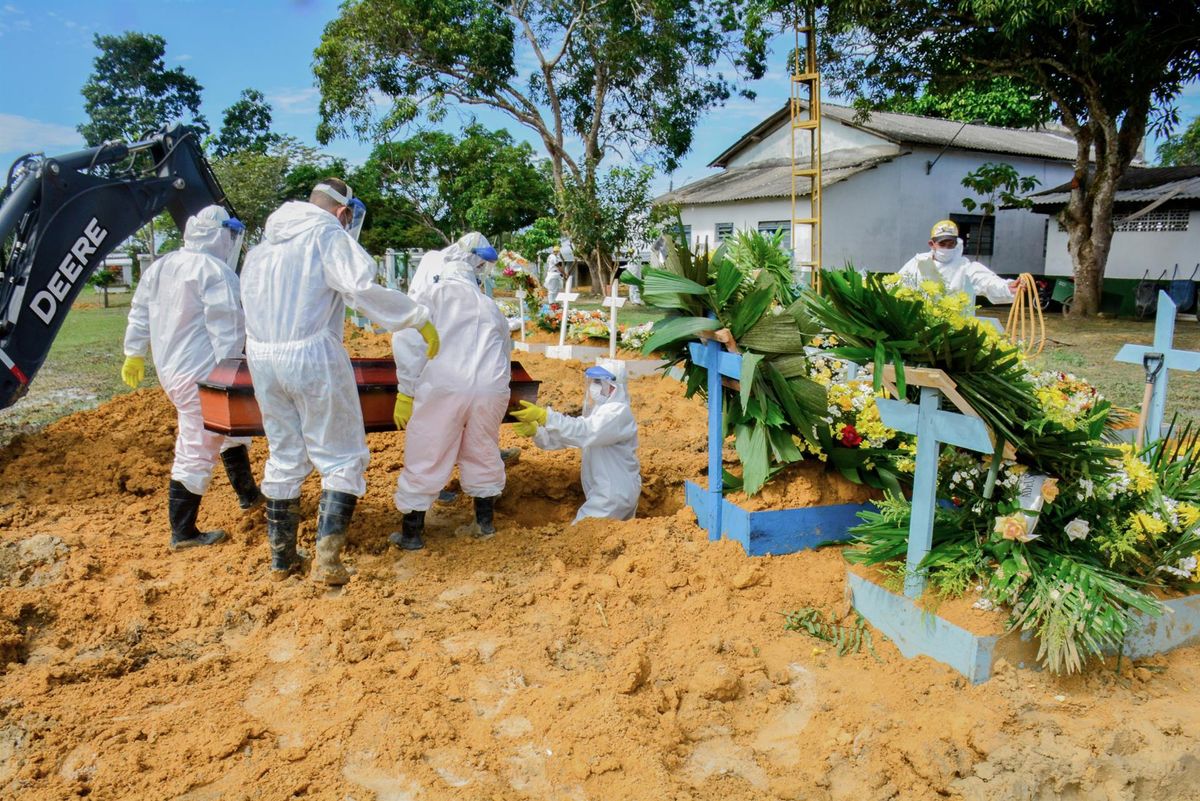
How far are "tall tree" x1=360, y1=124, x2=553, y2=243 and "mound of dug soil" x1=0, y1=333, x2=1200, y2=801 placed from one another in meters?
24.4

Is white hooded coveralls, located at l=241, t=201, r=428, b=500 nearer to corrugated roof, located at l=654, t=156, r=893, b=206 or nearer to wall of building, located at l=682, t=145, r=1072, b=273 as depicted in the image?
corrugated roof, located at l=654, t=156, r=893, b=206

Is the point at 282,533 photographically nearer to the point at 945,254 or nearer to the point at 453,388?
the point at 453,388

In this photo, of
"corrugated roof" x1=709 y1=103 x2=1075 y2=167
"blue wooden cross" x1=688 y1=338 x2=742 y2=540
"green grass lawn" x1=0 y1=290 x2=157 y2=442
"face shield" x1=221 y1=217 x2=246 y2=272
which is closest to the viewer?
"blue wooden cross" x1=688 y1=338 x2=742 y2=540

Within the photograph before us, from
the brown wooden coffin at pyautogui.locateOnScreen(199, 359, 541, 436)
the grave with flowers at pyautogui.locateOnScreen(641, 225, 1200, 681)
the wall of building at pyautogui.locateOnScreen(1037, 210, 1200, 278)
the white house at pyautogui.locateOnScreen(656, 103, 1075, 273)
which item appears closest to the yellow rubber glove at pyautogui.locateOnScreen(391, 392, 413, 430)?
the brown wooden coffin at pyautogui.locateOnScreen(199, 359, 541, 436)

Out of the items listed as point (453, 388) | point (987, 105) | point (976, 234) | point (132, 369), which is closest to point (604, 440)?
point (453, 388)

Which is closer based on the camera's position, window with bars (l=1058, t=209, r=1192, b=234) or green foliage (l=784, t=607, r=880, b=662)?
green foliage (l=784, t=607, r=880, b=662)

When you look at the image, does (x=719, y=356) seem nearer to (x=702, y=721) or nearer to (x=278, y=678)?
(x=702, y=721)

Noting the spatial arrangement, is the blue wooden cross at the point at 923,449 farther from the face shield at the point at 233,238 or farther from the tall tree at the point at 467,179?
the tall tree at the point at 467,179

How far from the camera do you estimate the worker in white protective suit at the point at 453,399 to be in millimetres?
4781

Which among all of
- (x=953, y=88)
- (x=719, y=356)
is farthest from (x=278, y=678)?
(x=953, y=88)

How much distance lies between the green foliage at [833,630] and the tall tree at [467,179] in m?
25.2

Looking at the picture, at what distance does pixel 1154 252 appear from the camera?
63.5ft

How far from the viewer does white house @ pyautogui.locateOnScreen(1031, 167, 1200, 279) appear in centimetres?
1846

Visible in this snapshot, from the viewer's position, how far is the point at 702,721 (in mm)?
3062
